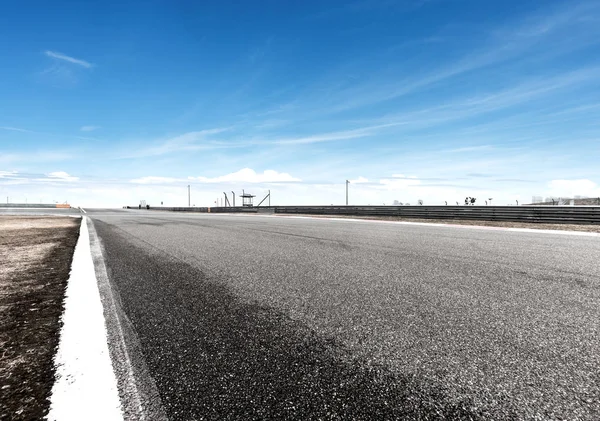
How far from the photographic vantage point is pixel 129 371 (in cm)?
199

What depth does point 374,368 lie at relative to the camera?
2053mm

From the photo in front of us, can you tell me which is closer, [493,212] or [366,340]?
[366,340]

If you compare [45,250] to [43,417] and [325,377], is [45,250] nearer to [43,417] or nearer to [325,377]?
[43,417]

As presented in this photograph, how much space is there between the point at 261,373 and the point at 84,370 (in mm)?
1027

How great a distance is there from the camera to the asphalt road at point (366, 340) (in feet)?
5.57

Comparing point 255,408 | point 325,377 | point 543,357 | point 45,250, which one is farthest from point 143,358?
point 45,250

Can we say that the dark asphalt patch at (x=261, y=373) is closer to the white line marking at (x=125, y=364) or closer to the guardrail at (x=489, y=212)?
the white line marking at (x=125, y=364)

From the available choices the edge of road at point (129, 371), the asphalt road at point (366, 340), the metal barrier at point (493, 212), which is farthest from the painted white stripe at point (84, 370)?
the metal barrier at point (493, 212)

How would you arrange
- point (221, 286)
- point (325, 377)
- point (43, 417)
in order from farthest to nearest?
point (221, 286)
point (325, 377)
point (43, 417)

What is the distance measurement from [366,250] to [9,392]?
6331 millimetres

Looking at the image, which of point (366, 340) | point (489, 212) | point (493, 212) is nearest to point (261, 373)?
point (366, 340)

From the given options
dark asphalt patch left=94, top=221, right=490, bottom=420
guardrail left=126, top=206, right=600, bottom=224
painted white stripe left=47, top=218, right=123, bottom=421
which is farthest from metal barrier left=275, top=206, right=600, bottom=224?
painted white stripe left=47, top=218, right=123, bottom=421

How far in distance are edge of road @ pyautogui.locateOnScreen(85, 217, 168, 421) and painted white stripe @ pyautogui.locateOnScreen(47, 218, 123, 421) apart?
0.04 metres

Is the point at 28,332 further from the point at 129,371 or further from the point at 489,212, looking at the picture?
the point at 489,212
